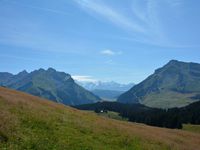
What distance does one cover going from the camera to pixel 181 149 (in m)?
39.1

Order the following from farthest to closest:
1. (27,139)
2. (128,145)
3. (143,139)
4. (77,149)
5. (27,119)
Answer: (143,139) < (128,145) < (27,119) < (77,149) < (27,139)

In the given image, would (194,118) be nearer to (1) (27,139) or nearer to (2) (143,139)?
(2) (143,139)

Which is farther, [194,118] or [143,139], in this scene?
[194,118]

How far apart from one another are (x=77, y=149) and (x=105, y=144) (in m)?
5.61

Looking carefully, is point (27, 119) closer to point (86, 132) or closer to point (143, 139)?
point (86, 132)

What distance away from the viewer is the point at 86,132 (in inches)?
1334

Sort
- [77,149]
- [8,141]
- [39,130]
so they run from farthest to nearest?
1. [39,130]
2. [77,149]
3. [8,141]

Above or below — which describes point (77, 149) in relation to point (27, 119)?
below

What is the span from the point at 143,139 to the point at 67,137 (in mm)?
12636

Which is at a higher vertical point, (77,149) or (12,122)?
(12,122)

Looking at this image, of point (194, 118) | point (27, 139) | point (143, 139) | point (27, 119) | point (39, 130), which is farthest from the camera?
point (194, 118)

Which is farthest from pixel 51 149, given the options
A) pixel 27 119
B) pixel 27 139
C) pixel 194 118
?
pixel 194 118

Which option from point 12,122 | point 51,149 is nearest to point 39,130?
point 12,122

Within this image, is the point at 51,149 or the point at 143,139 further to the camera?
the point at 143,139
